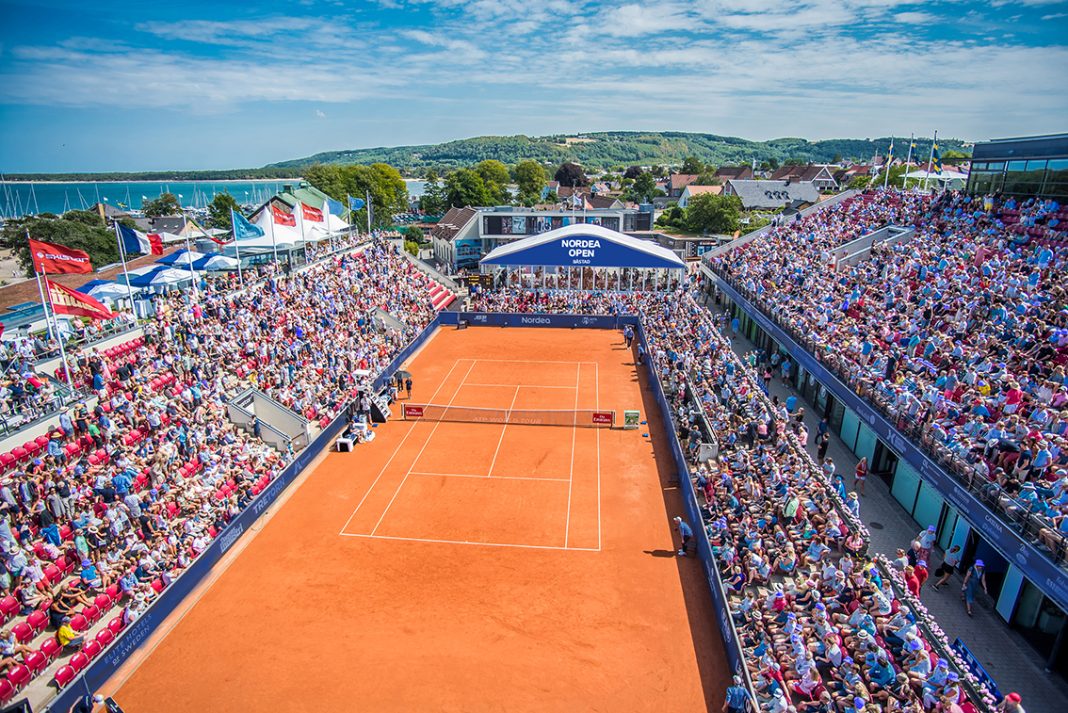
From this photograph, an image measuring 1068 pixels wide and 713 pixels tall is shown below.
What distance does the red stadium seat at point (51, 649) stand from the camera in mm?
13602

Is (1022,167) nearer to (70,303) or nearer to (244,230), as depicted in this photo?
(244,230)

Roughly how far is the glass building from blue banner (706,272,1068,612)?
14.9m

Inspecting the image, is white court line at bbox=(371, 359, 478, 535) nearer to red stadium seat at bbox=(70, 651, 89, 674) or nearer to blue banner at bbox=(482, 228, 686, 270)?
red stadium seat at bbox=(70, 651, 89, 674)

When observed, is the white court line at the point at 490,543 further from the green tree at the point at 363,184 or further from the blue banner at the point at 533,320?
the green tree at the point at 363,184

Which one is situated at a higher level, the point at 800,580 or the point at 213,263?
the point at 213,263

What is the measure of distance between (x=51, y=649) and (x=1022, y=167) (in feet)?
136

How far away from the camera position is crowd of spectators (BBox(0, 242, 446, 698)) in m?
14.5

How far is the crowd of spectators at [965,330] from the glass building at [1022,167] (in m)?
0.75

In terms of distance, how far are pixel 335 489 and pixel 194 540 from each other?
17.5 ft

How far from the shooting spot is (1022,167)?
30391mm

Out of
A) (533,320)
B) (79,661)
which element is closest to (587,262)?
(533,320)

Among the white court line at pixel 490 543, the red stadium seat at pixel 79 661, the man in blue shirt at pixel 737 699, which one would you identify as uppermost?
the man in blue shirt at pixel 737 699

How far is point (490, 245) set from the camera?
5866cm

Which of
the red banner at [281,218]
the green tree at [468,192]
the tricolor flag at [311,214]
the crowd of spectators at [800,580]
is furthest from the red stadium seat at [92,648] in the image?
the green tree at [468,192]
